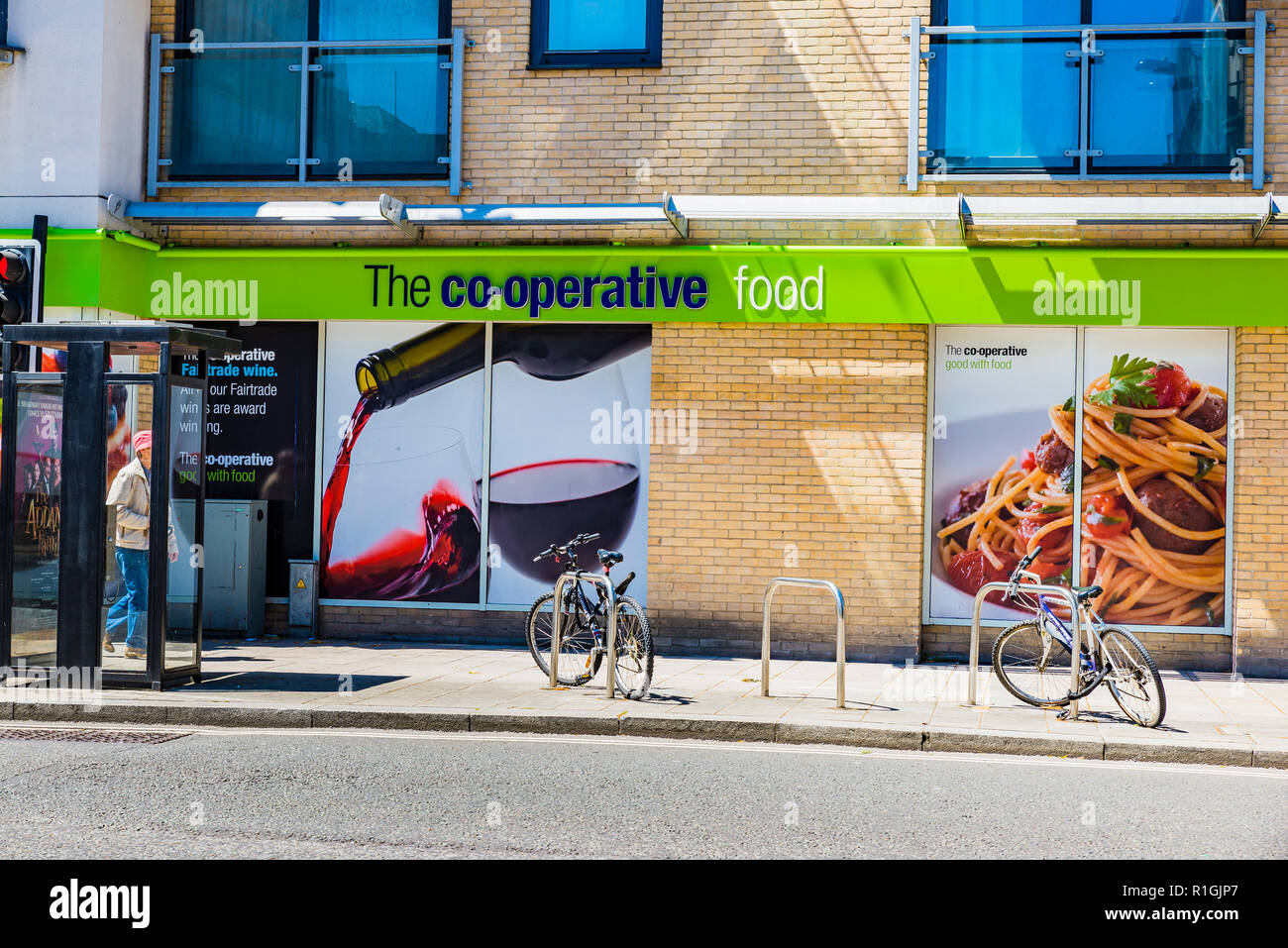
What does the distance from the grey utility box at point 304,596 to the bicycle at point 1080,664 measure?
6518 millimetres

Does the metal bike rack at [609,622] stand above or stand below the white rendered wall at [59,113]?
below

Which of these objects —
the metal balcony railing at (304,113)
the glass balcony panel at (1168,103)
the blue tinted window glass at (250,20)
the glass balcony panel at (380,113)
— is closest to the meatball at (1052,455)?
the glass balcony panel at (1168,103)

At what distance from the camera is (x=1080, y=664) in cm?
852

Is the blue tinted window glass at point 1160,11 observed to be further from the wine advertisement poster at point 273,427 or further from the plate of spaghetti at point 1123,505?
the wine advertisement poster at point 273,427

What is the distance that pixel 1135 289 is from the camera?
11.0m

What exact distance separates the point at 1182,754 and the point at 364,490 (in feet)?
25.7

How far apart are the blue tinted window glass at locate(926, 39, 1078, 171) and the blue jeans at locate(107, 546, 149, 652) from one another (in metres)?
7.49

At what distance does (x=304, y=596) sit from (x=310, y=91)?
194 inches

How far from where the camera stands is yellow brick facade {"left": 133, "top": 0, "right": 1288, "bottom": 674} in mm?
11414

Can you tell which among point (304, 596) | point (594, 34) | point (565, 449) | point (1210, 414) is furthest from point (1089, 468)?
point (304, 596)

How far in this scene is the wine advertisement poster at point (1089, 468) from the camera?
1122cm

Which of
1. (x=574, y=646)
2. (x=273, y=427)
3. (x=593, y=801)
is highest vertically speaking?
(x=273, y=427)

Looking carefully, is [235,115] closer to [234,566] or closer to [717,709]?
[234,566]

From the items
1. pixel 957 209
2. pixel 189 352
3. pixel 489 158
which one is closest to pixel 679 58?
pixel 489 158
